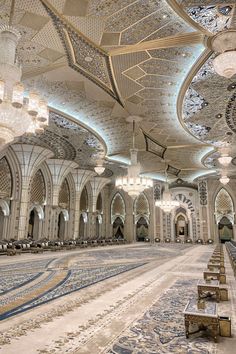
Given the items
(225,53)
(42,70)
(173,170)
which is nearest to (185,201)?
(173,170)

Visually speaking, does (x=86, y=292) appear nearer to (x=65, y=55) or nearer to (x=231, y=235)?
(x=65, y=55)

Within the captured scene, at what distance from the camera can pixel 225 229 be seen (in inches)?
890

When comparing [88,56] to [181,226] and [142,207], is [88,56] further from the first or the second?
[181,226]

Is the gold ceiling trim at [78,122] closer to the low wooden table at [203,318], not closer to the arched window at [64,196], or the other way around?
the arched window at [64,196]

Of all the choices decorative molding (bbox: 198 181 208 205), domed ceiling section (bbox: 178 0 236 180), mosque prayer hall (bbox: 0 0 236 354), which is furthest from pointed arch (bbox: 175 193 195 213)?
domed ceiling section (bbox: 178 0 236 180)

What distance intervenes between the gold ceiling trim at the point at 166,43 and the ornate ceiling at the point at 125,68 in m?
0.02

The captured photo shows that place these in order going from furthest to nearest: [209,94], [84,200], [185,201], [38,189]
Answer: [185,201]
[84,200]
[38,189]
[209,94]

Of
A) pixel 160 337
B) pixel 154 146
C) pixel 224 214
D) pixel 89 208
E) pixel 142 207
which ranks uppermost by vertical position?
pixel 154 146

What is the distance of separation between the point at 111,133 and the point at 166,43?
572cm

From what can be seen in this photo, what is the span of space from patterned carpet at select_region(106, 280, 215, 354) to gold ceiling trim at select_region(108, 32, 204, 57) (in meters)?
4.98

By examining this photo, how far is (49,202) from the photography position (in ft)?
51.6

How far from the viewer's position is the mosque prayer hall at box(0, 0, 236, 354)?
2701mm

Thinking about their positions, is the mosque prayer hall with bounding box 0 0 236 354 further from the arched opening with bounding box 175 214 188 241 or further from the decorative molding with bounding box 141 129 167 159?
the arched opening with bounding box 175 214 188 241

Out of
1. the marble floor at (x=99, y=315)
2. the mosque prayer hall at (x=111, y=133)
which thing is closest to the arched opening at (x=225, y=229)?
the mosque prayer hall at (x=111, y=133)
